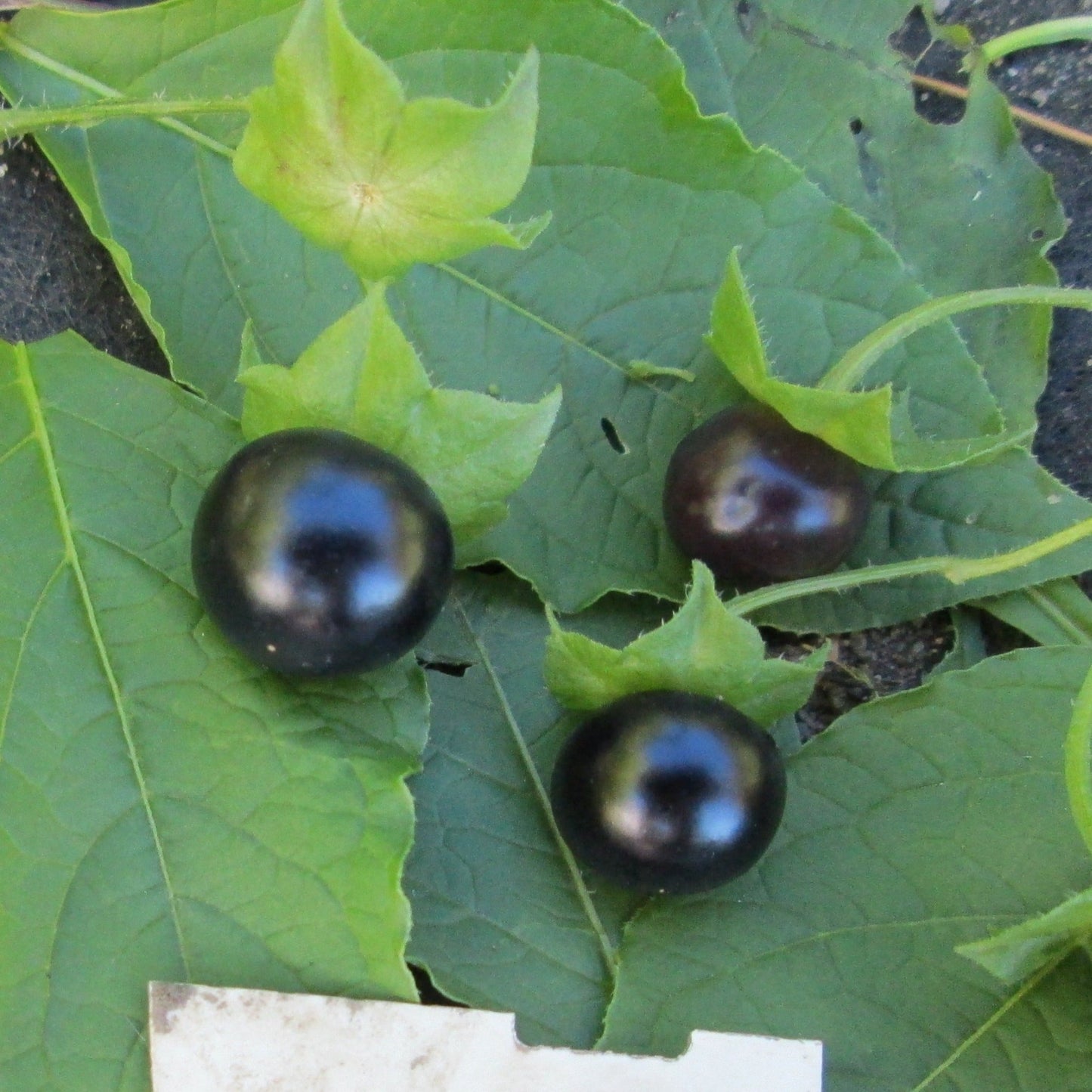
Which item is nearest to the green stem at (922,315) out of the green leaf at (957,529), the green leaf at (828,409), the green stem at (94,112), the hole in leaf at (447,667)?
the green leaf at (828,409)

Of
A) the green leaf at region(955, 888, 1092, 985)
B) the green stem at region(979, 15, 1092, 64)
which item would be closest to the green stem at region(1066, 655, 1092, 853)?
the green leaf at region(955, 888, 1092, 985)

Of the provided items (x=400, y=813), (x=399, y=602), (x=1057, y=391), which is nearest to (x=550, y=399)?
(x=399, y=602)

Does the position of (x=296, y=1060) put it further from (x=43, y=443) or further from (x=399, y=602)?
(x=43, y=443)

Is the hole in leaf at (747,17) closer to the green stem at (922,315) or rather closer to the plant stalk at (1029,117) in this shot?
the plant stalk at (1029,117)

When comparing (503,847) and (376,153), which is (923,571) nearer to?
(503,847)

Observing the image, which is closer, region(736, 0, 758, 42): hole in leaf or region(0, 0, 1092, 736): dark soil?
region(0, 0, 1092, 736): dark soil

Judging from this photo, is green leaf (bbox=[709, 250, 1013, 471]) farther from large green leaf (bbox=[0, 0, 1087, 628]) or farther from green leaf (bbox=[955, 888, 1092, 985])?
green leaf (bbox=[955, 888, 1092, 985])
